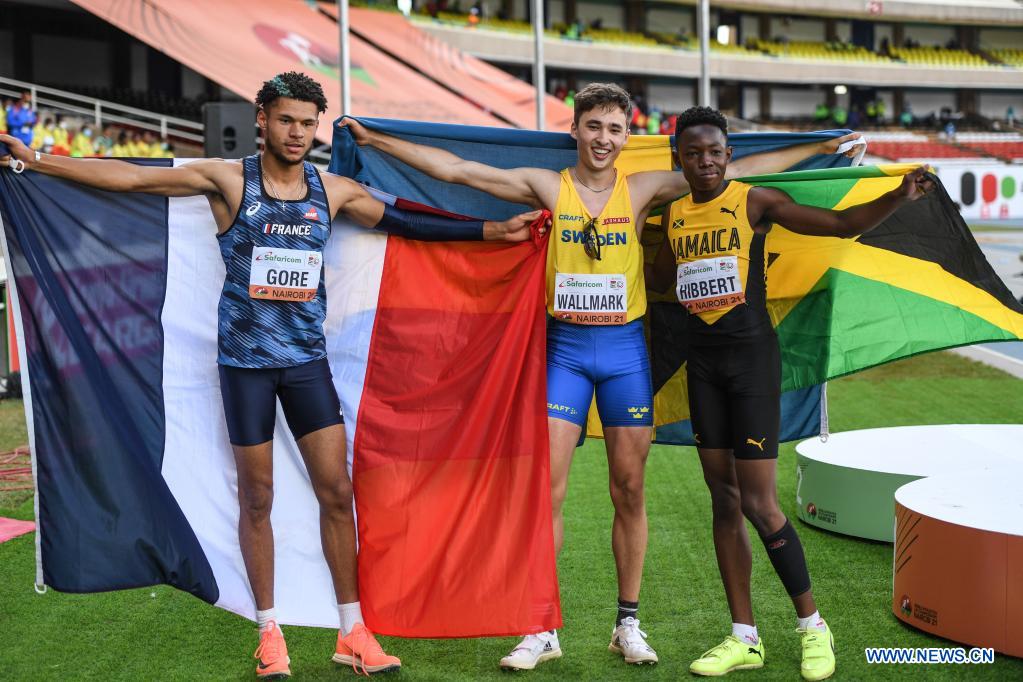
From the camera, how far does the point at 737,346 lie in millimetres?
3908

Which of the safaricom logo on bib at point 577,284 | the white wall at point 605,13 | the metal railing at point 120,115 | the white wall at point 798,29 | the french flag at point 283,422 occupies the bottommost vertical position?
the french flag at point 283,422

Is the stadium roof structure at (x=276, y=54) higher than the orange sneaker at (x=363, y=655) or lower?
higher

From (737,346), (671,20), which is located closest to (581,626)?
(737,346)

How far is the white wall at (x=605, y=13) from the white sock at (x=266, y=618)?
1443 inches

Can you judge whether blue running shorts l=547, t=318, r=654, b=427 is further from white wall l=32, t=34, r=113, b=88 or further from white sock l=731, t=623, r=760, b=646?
white wall l=32, t=34, r=113, b=88

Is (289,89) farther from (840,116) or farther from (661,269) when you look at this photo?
(840,116)

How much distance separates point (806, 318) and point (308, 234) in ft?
6.96

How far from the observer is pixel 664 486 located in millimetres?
6914

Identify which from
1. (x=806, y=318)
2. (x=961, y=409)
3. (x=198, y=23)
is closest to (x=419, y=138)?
(x=806, y=318)

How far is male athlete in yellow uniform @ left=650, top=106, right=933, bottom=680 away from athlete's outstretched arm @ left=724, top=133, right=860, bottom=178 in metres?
0.30

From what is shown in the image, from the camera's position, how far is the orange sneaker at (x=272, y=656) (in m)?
3.88

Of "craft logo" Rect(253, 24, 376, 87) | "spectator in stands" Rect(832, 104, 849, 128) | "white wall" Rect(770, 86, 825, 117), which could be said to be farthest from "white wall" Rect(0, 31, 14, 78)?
"spectator in stands" Rect(832, 104, 849, 128)

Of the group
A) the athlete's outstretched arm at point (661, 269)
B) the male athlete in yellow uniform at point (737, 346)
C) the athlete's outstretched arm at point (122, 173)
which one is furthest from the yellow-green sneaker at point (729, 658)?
the athlete's outstretched arm at point (122, 173)

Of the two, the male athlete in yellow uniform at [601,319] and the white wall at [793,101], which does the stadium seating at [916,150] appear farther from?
the male athlete in yellow uniform at [601,319]
